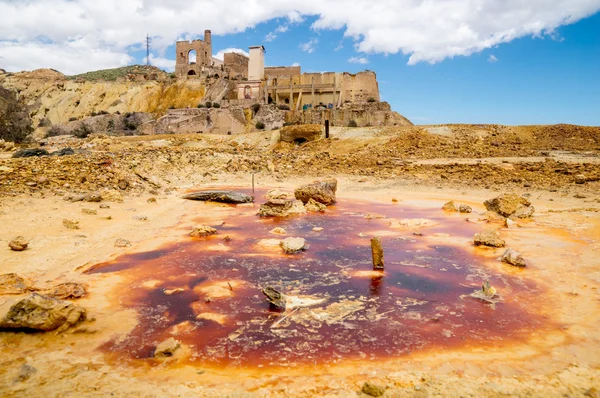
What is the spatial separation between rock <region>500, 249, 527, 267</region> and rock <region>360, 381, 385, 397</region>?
3663 mm

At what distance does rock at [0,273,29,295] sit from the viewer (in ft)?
14.2

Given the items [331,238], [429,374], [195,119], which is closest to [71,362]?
[429,374]

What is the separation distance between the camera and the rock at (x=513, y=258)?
555 cm

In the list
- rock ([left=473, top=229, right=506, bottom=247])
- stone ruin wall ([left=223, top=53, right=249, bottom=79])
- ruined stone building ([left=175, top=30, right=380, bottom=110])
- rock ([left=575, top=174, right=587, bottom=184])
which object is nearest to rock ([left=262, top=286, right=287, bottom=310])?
rock ([left=473, top=229, right=506, bottom=247])

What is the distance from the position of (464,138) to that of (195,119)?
20175mm

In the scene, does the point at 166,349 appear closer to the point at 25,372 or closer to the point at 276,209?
the point at 25,372

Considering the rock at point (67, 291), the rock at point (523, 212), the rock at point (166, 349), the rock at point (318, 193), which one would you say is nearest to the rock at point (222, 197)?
the rock at point (318, 193)

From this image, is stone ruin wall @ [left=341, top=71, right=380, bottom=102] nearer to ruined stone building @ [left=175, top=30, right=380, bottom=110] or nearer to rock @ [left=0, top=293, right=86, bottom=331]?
ruined stone building @ [left=175, top=30, right=380, bottom=110]

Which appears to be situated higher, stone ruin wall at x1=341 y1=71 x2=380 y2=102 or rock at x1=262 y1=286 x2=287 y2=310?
stone ruin wall at x1=341 y1=71 x2=380 y2=102

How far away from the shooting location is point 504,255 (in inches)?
228

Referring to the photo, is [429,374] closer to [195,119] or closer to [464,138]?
[464,138]

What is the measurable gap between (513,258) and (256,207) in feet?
19.9

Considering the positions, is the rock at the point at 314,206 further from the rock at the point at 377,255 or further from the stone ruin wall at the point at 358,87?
the stone ruin wall at the point at 358,87

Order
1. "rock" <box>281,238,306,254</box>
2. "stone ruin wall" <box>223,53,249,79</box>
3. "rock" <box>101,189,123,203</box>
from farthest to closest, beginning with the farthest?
"stone ruin wall" <box>223,53,249,79</box> → "rock" <box>101,189,123,203</box> → "rock" <box>281,238,306,254</box>
